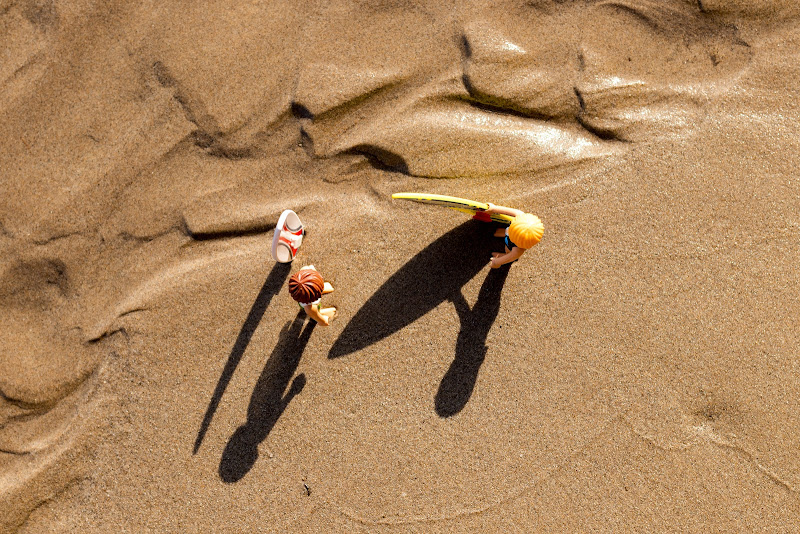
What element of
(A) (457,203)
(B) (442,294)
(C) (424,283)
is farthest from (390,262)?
(A) (457,203)

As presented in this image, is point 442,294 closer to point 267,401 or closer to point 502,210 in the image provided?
point 502,210

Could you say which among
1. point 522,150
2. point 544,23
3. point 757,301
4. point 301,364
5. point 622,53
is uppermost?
point 544,23

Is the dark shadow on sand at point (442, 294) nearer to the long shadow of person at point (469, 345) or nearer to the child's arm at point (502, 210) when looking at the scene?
the long shadow of person at point (469, 345)

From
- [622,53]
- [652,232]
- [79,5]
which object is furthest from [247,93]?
[652,232]

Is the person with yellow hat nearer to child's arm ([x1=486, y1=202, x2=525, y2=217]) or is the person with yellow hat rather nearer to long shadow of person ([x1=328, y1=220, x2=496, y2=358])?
child's arm ([x1=486, y1=202, x2=525, y2=217])

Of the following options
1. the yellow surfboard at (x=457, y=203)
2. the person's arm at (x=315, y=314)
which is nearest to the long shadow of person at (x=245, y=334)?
the person's arm at (x=315, y=314)

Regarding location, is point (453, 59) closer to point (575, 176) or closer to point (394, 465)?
point (575, 176)

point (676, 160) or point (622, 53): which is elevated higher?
point (622, 53)
